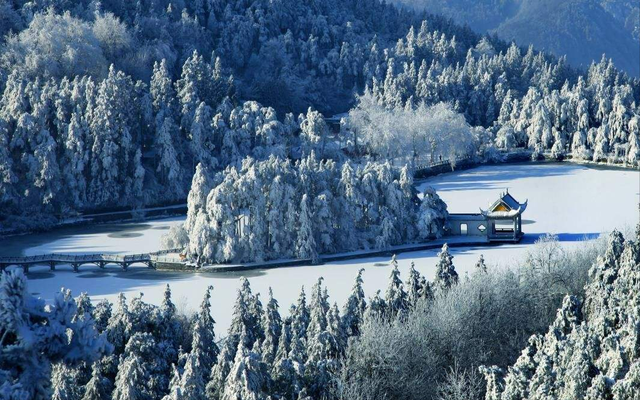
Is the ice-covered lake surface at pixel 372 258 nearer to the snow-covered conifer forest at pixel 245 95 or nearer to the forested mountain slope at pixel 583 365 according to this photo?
the snow-covered conifer forest at pixel 245 95

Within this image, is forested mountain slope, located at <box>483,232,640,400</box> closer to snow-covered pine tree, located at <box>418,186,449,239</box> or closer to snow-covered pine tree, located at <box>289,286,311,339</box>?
snow-covered pine tree, located at <box>289,286,311,339</box>

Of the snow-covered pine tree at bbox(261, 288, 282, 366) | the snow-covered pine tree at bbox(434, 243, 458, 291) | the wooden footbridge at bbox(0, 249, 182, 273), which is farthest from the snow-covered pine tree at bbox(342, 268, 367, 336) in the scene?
the wooden footbridge at bbox(0, 249, 182, 273)

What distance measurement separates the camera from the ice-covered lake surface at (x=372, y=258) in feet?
137

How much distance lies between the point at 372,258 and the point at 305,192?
4.97m

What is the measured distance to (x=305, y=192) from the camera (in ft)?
168

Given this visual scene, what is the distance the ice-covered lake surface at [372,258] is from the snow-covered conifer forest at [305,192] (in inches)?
16.3

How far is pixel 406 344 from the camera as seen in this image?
2675cm

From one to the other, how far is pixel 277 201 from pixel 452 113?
36.0m

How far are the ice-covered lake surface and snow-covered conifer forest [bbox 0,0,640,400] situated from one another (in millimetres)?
415

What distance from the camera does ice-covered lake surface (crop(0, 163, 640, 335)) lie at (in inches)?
1646

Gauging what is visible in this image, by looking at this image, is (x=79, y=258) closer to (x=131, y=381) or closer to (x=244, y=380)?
(x=131, y=381)

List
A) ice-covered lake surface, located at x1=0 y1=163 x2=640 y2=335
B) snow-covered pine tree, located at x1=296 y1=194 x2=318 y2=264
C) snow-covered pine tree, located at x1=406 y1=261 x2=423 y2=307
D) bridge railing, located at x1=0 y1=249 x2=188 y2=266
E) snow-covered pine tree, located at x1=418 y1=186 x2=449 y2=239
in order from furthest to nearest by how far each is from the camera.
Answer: snow-covered pine tree, located at x1=418 y1=186 x2=449 y2=239 < snow-covered pine tree, located at x1=296 y1=194 x2=318 y2=264 < bridge railing, located at x1=0 y1=249 x2=188 y2=266 < ice-covered lake surface, located at x1=0 y1=163 x2=640 y2=335 < snow-covered pine tree, located at x1=406 y1=261 x2=423 y2=307

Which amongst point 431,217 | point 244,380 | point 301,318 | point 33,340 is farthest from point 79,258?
point 33,340

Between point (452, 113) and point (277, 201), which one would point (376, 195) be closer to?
point (277, 201)
